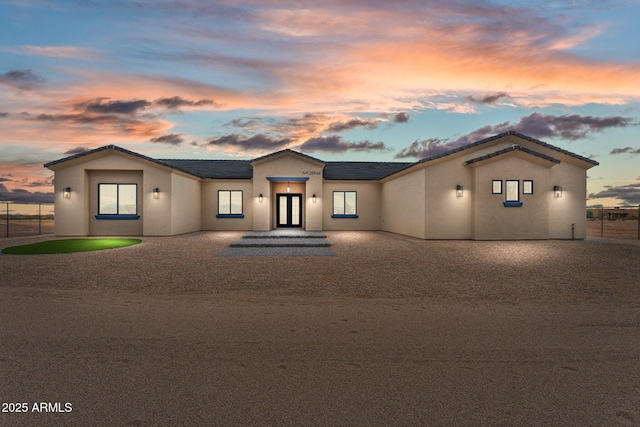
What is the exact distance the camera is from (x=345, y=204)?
21891 millimetres

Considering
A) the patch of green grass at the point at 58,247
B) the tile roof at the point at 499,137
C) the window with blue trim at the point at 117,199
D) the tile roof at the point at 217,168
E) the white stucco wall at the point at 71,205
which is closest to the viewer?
the patch of green grass at the point at 58,247

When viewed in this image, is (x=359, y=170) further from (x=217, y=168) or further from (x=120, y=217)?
(x=120, y=217)

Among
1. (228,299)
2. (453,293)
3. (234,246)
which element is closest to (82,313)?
(228,299)

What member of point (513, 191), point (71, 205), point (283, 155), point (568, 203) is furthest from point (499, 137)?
point (71, 205)

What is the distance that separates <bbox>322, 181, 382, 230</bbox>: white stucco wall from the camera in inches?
852

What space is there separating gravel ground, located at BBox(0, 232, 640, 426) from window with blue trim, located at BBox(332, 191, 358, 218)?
14223mm

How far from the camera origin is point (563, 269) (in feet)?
28.1

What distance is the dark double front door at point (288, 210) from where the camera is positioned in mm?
21922

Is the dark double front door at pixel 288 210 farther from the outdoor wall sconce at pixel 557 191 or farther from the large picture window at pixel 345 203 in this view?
the outdoor wall sconce at pixel 557 191

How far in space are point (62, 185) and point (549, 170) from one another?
22.3 meters

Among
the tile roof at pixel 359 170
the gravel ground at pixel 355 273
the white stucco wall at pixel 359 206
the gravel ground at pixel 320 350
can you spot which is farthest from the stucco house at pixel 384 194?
the gravel ground at pixel 320 350

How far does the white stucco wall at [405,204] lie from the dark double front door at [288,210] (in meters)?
5.03

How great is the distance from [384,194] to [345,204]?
2.37m

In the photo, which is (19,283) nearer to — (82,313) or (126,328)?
(82,313)
